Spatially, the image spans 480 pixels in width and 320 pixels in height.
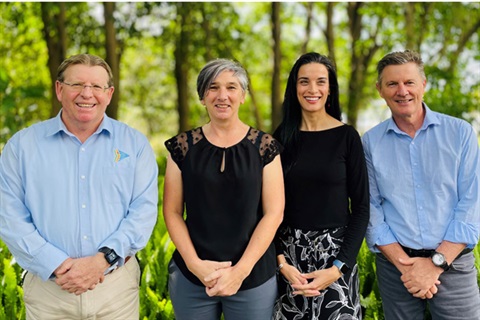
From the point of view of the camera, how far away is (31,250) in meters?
2.97

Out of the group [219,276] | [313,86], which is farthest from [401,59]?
[219,276]

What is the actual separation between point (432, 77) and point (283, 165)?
10464mm

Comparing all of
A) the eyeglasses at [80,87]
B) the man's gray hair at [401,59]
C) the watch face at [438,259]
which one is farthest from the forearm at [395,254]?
the eyeglasses at [80,87]

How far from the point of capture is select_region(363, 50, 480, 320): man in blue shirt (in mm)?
3221

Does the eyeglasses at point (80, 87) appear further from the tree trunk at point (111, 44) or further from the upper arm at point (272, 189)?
the tree trunk at point (111, 44)

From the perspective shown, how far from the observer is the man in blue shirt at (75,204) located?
3.00 metres

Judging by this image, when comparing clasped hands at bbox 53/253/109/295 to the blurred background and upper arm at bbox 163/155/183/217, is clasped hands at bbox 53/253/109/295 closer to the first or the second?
upper arm at bbox 163/155/183/217

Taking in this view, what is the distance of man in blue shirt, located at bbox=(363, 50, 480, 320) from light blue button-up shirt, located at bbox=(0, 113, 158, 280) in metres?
1.40

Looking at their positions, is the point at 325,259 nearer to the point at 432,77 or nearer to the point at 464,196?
the point at 464,196

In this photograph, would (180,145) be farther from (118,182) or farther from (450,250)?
(450,250)

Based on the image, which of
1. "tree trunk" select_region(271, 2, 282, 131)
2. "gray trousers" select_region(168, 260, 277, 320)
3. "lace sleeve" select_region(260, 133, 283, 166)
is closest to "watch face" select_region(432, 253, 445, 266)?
"gray trousers" select_region(168, 260, 277, 320)

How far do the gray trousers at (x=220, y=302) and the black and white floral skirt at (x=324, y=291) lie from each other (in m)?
0.16

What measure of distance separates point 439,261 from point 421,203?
337mm

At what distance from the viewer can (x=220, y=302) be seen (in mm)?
3201
